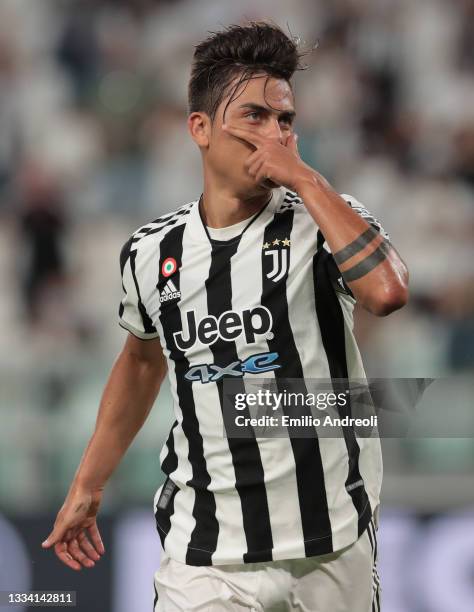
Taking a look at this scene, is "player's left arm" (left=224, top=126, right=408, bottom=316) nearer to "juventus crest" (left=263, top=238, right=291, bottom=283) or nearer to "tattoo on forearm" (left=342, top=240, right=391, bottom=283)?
"tattoo on forearm" (left=342, top=240, right=391, bottom=283)

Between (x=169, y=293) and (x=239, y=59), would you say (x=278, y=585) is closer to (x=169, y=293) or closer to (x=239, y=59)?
(x=169, y=293)

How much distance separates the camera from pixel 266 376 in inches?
93.1

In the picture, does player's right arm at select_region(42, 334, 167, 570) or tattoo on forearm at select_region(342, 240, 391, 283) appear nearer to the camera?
tattoo on forearm at select_region(342, 240, 391, 283)

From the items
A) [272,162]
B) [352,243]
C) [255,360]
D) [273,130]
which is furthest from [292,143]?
[255,360]

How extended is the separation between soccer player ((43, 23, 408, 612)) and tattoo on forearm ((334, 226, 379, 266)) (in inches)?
3.8

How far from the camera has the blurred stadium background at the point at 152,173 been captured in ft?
13.7

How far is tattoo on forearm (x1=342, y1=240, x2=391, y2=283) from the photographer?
83.3 inches

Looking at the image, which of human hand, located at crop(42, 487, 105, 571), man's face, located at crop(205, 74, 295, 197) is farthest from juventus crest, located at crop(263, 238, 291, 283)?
human hand, located at crop(42, 487, 105, 571)

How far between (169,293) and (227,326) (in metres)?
0.21

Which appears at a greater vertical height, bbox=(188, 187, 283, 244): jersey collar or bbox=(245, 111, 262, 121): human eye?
bbox=(245, 111, 262, 121): human eye

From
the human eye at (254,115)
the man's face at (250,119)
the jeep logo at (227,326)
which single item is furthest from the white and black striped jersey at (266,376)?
the human eye at (254,115)

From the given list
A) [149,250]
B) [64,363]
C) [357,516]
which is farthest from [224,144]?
[64,363]

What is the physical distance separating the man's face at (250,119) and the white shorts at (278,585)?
35.9 inches

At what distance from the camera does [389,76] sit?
17.8 feet
